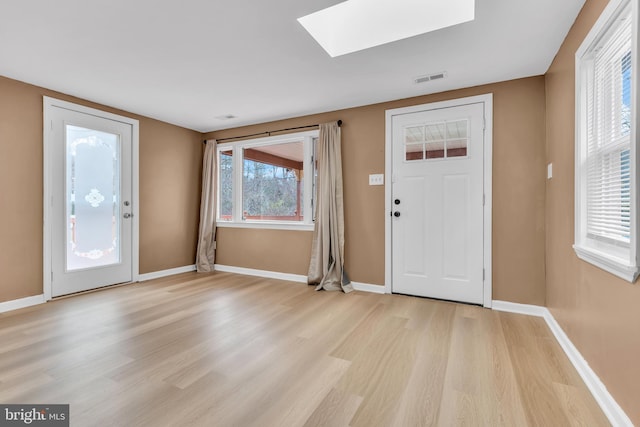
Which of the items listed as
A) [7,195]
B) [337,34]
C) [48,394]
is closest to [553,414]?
[48,394]

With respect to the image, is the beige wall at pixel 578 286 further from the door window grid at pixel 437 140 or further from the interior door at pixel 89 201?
the interior door at pixel 89 201

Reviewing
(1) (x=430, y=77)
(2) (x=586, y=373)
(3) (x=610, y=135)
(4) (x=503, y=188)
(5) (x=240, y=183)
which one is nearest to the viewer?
(3) (x=610, y=135)

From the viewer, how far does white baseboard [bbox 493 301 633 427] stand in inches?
54.4

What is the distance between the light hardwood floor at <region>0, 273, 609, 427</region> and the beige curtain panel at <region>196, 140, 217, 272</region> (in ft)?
5.46

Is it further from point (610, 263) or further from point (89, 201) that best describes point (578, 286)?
point (89, 201)

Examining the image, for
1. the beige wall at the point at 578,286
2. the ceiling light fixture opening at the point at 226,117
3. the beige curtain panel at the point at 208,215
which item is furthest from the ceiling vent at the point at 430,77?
the beige curtain panel at the point at 208,215

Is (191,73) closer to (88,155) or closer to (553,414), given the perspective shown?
(88,155)

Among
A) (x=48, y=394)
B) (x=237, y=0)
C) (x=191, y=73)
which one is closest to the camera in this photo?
(x=48, y=394)

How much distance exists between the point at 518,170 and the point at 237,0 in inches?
112

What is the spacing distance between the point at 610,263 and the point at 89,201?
473 cm

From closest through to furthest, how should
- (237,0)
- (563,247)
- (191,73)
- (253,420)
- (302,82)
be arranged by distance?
(253,420), (237,0), (563,247), (191,73), (302,82)

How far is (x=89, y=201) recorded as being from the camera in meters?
3.62

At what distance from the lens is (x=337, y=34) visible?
248 cm

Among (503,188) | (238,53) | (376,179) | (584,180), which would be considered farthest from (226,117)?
(584,180)
